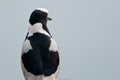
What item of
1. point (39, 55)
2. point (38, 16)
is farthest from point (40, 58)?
point (38, 16)

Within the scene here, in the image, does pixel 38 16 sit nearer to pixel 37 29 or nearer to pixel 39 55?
pixel 37 29

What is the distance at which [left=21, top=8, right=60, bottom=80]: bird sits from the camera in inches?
126

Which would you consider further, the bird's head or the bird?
the bird's head

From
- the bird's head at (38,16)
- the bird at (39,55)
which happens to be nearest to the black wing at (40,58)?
the bird at (39,55)

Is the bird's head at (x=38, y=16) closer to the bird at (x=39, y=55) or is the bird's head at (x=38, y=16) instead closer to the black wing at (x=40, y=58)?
the bird at (x=39, y=55)

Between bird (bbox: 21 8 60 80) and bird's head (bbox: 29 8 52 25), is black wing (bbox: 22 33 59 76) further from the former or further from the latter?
bird's head (bbox: 29 8 52 25)

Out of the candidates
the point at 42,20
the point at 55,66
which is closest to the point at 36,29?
the point at 42,20

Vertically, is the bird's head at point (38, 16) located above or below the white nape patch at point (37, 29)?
above

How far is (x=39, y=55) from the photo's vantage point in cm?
323

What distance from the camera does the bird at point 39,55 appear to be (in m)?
3.20

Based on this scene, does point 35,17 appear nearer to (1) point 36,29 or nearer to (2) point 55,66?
(1) point 36,29

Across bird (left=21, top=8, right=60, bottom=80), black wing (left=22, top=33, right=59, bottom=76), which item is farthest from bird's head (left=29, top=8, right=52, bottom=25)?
black wing (left=22, top=33, right=59, bottom=76)

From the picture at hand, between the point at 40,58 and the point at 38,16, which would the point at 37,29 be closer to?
the point at 38,16

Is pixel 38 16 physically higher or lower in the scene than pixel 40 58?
higher
